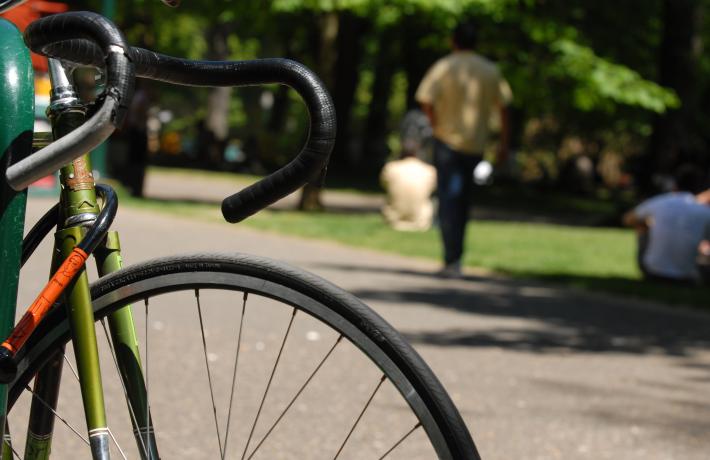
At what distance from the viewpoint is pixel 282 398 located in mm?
5875

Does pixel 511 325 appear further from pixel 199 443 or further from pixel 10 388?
pixel 10 388

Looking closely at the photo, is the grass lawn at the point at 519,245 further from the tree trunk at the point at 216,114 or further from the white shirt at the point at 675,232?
the tree trunk at the point at 216,114

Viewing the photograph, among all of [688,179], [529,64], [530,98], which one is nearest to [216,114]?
[529,64]

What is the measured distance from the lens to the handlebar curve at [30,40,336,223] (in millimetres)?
2219

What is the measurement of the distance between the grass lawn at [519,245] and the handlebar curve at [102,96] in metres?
8.93

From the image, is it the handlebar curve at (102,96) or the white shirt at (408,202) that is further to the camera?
the white shirt at (408,202)

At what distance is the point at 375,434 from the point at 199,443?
2.15 ft

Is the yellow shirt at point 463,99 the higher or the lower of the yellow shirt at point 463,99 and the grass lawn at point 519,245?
the higher

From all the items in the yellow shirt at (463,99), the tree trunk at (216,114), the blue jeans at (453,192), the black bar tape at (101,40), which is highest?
the black bar tape at (101,40)

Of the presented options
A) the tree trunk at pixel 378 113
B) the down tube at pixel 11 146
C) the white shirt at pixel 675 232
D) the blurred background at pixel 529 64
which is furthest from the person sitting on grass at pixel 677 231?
the tree trunk at pixel 378 113

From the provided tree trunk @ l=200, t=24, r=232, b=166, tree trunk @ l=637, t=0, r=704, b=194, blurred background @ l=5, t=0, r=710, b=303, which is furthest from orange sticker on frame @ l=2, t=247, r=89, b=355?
tree trunk @ l=200, t=24, r=232, b=166

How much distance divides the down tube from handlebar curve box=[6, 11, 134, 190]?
0.46ft

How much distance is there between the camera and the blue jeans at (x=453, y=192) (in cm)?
1155

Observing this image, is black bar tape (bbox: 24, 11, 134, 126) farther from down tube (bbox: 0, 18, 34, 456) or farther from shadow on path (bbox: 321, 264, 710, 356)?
shadow on path (bbox: 321, 264, 710, 356)
